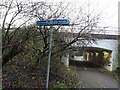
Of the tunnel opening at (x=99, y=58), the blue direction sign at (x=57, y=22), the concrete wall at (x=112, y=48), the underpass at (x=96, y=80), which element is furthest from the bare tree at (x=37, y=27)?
the concrete wall at (x=112, y=48)

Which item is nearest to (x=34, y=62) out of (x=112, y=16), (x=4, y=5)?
(x=4, y=5)

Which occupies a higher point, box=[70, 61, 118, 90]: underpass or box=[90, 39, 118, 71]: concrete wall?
box=[90, 39, 118, 71]: concrete wall

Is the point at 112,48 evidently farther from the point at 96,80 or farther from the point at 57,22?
the point at 57,22

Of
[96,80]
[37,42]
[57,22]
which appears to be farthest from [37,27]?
[96,80]

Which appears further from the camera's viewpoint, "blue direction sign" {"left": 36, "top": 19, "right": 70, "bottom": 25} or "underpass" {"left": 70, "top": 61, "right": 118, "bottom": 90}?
"underpass" {"left": 70, "top": 61, "right": 118, "bottom": 90}

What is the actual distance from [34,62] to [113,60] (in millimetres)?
7973

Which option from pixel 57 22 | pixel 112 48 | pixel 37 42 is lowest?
pixel 112 48

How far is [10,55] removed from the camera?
248 centimetres

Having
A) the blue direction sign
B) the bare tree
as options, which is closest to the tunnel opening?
the bare tree

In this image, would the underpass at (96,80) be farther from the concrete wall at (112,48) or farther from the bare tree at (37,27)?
the bare tree at (37,27)

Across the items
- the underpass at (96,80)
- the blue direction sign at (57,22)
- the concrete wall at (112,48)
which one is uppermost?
the blue direction sign at (57,22)

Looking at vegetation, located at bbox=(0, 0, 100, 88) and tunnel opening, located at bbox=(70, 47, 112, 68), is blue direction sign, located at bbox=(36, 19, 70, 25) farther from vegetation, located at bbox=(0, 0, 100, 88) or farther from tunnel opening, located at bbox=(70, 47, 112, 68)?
tunnel opening, located at bbox=(70, 47, 112, 68)

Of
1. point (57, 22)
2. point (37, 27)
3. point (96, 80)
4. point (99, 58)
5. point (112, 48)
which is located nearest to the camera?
point (57, 22)

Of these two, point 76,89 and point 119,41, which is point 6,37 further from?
point 119,41
